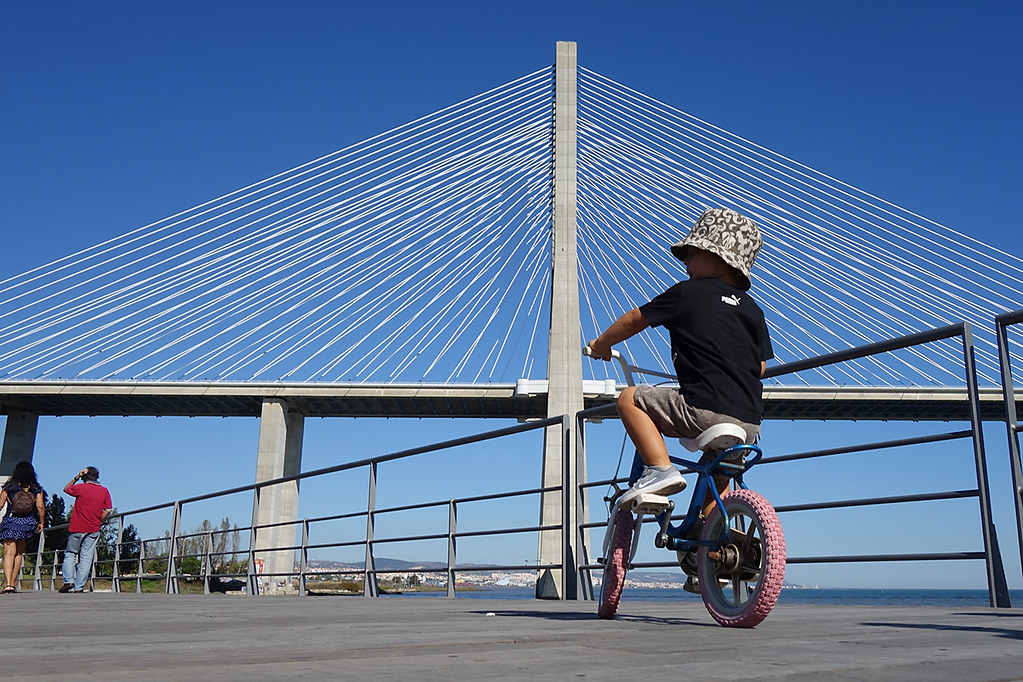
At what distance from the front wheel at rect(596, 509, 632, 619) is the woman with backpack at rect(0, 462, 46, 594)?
7.81 meters

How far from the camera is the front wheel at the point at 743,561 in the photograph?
2.39 meters

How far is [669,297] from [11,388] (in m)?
33.0

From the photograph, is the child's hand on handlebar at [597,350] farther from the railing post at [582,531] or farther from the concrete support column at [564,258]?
the concrete support column at [564,258]

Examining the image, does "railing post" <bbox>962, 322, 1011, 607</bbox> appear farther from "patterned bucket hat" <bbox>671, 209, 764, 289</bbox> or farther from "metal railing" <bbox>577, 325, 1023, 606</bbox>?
"patterned bucket hat" <bbox>671, 209, 764, 289</bbox>

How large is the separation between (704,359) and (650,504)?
1.46 feet

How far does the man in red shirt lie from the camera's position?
925 cm

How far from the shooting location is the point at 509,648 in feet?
6.09

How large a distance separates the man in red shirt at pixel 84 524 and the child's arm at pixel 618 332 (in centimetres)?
803

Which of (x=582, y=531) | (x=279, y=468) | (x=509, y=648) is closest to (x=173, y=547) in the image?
(x=582, y=531)

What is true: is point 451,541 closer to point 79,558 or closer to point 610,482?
point 610,482

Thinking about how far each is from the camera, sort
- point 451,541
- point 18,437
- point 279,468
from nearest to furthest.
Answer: point 451,541 → point 279,468 → point 18,437

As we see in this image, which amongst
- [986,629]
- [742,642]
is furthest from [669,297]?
[986,629]

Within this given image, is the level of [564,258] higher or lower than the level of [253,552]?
higher

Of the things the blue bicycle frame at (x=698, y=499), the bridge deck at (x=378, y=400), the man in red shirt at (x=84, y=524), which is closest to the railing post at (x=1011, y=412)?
the blue bicycle frame at (x=698, y=499)
